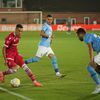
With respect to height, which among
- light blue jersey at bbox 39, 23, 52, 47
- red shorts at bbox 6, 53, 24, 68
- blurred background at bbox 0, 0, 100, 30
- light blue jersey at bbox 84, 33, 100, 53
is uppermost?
light blue jersey at bbox 84, 33, 100, 53

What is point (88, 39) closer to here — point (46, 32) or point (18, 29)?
point (18, 29)

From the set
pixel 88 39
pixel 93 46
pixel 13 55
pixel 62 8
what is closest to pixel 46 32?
pixel 13 55

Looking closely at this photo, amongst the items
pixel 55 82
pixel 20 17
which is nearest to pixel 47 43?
pixel 55 82

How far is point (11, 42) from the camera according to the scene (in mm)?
12680

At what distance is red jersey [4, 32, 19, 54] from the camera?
12633mm

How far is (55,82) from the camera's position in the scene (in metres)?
13.8

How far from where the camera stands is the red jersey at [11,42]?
12633mm

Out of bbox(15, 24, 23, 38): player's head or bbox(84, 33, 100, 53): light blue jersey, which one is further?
bbox(15, 24, 23, 38): player's head

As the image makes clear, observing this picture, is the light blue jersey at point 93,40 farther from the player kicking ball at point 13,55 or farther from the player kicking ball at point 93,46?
the player kicking ball at point 13,55

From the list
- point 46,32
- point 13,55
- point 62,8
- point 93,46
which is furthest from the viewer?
point 62,8

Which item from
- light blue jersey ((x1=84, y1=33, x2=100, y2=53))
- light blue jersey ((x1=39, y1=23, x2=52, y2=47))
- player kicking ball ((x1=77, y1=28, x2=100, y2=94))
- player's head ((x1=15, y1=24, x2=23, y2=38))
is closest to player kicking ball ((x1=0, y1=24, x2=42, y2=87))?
player's head ((x1=15, y1=24, x2=23, y2=38))

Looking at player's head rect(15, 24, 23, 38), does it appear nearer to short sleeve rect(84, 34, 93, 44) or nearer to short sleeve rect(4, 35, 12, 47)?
short sleeve rect(4, 35, 12, 47)

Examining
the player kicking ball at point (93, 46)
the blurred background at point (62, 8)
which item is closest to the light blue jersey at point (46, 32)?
the player kicking ball at point (93, 46)

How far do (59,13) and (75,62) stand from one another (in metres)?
54.9
